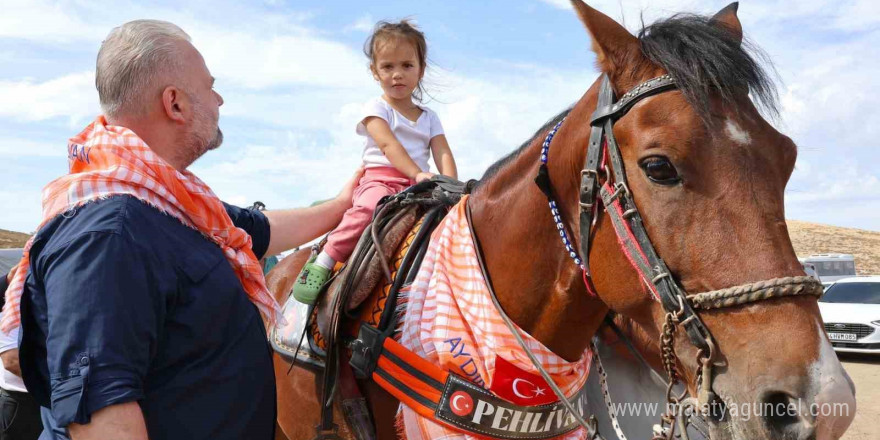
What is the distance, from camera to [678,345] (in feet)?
6.15

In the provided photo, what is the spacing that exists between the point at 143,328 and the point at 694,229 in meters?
1.44

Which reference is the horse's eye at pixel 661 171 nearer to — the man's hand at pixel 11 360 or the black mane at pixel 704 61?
the black mane at pixel 704 61

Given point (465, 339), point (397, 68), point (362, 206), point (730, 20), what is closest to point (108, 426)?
point (465, 339)

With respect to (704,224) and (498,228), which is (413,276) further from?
(704,224)

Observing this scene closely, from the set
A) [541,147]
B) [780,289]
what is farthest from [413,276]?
[780,289]

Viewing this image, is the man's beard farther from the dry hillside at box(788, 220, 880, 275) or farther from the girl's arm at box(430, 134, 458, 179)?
the dry hillside at box(788, 220, 880, 275)

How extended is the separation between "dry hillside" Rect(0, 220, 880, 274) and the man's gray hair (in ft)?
95.1

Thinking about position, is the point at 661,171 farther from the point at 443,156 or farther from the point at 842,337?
the point at 842,337

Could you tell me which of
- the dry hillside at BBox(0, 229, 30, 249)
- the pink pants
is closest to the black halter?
the pink pants

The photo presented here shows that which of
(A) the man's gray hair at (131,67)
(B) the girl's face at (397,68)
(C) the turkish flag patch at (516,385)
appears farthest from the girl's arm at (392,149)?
(A) the man's gray hair at (131,67)

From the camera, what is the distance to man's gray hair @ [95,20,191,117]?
5.88 feet

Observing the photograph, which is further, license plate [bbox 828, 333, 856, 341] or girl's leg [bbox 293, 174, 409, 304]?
license plate [bbox 828, 333, 856, 341]

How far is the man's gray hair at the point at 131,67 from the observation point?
1.79 m

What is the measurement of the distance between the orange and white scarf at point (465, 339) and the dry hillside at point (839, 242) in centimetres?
2783
